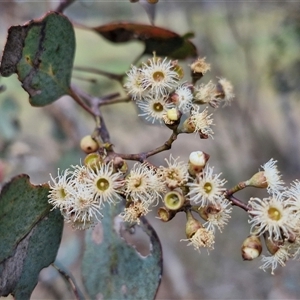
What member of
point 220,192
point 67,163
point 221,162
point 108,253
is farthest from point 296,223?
point 221,162

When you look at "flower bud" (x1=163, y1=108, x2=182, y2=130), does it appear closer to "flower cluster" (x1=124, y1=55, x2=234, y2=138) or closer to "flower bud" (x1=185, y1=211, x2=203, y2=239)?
"flower cluster" (x1=124, y1=55, x2=234, y2=138)

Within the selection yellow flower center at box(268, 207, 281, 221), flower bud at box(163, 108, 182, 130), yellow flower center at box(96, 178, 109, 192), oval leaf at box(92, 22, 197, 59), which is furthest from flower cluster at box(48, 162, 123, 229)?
oval leaf at box(92, 22, 197, 59)

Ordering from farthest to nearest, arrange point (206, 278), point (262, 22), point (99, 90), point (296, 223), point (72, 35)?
1. point (262, 22)
2. point (206, 278)
3. point (99, 90)
4. point (72, 35)
5. point (296, 223)

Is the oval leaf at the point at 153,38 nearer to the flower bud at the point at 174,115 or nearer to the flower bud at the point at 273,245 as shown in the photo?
the flower bud at the point at 174,115

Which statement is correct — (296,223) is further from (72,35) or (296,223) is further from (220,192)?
(72,35)

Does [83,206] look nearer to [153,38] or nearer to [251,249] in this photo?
[251,249]

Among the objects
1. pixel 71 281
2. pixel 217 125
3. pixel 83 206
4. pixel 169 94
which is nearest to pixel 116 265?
pixel 71 281

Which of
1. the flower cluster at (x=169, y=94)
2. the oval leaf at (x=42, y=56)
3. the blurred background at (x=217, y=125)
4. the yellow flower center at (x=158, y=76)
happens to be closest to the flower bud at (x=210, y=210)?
the flower cluster at (x=169, y=94)
